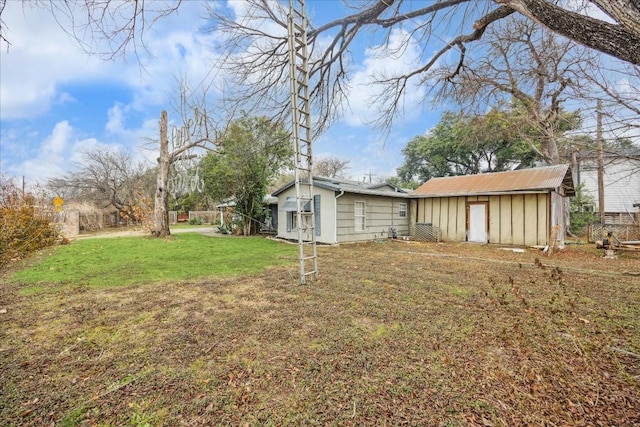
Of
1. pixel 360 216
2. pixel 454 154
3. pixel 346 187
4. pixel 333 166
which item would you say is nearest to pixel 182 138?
pixel 346 187

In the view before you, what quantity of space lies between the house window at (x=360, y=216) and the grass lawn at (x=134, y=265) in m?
4.39

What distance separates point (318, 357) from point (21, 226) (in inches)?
422

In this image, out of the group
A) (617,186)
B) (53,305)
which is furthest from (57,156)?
(617,186)

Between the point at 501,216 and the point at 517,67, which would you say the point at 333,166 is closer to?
the point at 501,216

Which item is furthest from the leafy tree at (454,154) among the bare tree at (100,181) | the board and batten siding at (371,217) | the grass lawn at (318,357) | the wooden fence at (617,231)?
the bare tree at (100,181)

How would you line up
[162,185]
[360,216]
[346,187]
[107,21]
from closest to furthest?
1. [107,21]
2. [346,187]
3. [360,216]
4. [162,185]

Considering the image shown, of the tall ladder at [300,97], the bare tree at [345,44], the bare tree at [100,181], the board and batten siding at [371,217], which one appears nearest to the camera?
the bare tree at [345,44]

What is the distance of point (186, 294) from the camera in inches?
174

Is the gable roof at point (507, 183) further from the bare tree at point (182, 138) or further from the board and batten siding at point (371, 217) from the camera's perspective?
the bare tree at point (182, 138)

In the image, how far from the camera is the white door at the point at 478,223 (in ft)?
38.2

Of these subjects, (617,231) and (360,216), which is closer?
(617,231)

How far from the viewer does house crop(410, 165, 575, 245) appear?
10.2 m

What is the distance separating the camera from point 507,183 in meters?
11.2

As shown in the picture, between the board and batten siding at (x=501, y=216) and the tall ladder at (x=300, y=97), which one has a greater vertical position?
the tall ladder at (x=300, y=97)
